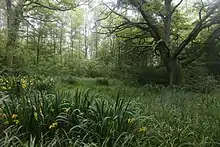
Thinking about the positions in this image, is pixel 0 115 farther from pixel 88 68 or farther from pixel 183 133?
pixel 88 68

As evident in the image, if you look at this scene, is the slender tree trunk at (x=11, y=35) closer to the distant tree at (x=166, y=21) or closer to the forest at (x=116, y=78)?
the forest at (x=116, y=78)

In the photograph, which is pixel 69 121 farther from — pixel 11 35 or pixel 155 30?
pixel 11 35

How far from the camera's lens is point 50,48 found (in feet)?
79.1

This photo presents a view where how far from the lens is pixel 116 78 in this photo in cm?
1439

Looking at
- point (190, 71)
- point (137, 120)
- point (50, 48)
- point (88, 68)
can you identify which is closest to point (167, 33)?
point (190, 71)

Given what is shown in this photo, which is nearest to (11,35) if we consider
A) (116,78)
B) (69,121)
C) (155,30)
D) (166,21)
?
(116,78)

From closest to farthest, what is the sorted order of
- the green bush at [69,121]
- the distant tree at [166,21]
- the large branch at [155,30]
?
1. the green bush at [69,121]
2. the distant tree at [166,21]
3. the large branch at [155,30]

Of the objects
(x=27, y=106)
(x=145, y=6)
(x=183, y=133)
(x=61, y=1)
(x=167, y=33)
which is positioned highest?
(x=61, y=1)

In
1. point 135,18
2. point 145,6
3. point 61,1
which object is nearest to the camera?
point 145,6

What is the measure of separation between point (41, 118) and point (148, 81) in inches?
446

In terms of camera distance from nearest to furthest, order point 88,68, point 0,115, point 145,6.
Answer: point 0,115, point 145,6, point 88,68

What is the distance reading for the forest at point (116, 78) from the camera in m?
2.89

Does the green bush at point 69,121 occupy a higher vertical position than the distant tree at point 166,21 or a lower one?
lower

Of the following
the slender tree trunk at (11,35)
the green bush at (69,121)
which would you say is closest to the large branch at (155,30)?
the slender tree trunk at (11,35)
